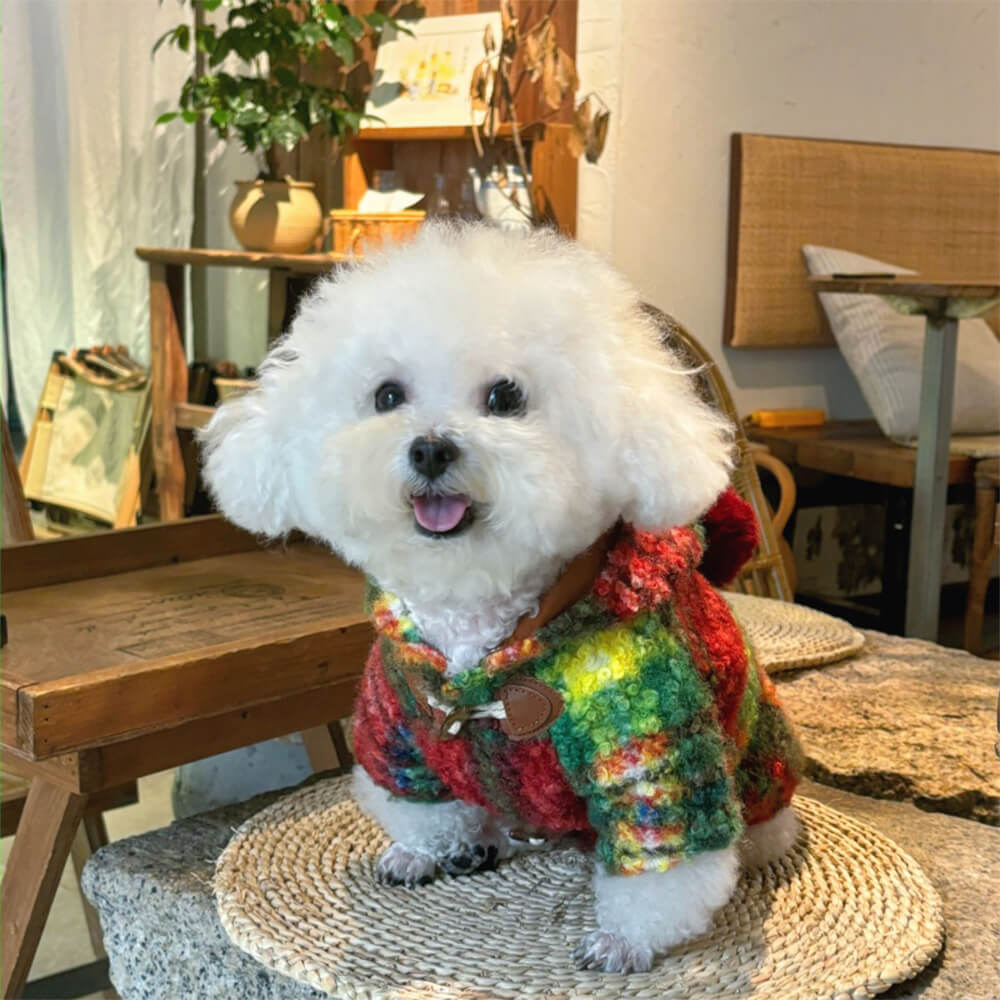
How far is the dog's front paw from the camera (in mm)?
813

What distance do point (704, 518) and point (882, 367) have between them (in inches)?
75.1

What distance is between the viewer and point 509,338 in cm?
77

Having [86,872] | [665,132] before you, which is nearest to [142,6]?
[665,132]

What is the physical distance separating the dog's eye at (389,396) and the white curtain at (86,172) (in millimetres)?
2229

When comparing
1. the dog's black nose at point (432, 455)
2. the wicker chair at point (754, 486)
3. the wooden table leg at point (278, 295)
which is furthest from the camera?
the wooden table leg at point (278, 295)

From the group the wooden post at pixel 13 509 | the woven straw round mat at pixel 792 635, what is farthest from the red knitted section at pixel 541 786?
the wooden post at pixel 13 509

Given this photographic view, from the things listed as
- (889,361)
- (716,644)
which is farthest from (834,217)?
(716,644)

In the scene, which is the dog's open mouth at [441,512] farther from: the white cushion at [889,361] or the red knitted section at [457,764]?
the white cushion at [889,361]

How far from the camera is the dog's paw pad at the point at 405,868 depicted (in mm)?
963

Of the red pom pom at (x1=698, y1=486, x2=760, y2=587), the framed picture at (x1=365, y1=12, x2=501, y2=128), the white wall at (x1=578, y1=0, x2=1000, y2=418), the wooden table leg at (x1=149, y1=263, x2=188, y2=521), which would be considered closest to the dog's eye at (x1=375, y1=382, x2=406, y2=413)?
the red pom pom at (x1=698, y1=486, x2=760, y2=587)

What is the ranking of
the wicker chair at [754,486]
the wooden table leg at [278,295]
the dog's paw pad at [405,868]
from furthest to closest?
1. the wooden table leg at [278,295]
2. the wicker chair at [754,486]
3. the dog's paw pad at [405,868]

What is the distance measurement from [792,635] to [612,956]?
835 mm

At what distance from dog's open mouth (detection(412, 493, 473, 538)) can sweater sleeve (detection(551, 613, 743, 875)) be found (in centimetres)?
13

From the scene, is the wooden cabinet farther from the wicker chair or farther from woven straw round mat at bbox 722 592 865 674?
woven straw round mat at bbox 722 592 865 674
